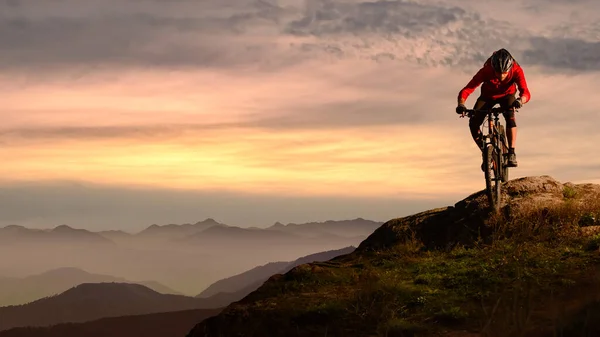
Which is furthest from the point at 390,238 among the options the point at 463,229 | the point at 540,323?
the point at 540,323

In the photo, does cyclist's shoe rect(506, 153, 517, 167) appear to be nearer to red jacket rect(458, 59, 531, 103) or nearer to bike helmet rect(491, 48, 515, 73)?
red jacket rect(458, 59, 531, 103)

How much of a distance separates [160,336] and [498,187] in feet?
319

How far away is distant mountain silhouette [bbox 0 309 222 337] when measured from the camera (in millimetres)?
112188

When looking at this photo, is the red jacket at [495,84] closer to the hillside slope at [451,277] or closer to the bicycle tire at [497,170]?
the bicycle tire at [497,170]

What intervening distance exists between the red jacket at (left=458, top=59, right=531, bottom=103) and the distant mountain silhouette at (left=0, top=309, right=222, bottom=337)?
96.4 meters

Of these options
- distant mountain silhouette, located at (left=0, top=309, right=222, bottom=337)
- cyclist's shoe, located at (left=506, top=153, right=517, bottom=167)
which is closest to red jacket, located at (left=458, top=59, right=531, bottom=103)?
cyclist's shoe, located at (left=506, top=153, right=517, bottom=167)

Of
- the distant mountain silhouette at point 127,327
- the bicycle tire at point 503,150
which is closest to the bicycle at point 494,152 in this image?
the bicycle tire at point 503,150

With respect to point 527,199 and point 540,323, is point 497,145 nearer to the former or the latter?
point 527,199

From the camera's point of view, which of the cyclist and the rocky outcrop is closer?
the cyclist

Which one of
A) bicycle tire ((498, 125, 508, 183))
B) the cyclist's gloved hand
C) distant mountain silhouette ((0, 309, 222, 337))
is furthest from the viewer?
distant mountain silhouette ((0, 309, 222, 337))

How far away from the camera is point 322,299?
11828 millimetres

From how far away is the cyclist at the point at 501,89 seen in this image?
15390mm

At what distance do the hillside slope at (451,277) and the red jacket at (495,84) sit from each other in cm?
280

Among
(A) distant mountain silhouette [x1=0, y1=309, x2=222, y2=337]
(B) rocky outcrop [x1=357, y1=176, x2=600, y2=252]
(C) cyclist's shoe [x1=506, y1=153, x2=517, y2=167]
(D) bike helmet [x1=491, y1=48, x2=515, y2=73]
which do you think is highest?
(D) bike helmet [x1=491, y1=48, x2=515, y2=73]
